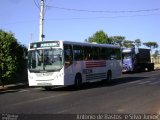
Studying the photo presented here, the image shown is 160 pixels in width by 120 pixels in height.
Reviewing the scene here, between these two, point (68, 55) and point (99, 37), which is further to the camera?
point (99, 37)

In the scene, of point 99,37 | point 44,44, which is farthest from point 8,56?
point 99,37

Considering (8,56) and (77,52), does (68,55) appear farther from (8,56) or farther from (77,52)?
(8,56)

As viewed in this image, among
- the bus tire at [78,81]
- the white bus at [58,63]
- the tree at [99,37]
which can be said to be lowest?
the bus tire at [78,81]

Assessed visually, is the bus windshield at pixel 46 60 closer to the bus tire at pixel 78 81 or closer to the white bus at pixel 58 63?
the white bus at pixel 58 63

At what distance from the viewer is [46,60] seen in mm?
20547

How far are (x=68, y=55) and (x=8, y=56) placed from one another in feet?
→ 17.5

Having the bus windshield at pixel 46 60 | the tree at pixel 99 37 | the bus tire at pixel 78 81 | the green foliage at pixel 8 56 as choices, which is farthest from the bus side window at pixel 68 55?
the tree at pixel 99 37

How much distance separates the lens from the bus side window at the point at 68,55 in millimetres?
20645

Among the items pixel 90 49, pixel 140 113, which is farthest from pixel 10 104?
pixel 90 49

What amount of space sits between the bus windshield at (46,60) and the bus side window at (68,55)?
0.35 meters

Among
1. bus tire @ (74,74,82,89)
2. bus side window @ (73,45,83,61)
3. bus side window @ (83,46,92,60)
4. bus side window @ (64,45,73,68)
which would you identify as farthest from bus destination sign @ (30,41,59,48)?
bus side window @ (83,46,92,60)

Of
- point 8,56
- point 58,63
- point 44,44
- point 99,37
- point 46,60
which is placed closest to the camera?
point 58,63

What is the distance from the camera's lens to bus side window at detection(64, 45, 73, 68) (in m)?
20.6

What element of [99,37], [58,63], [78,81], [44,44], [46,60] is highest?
[99,37]
